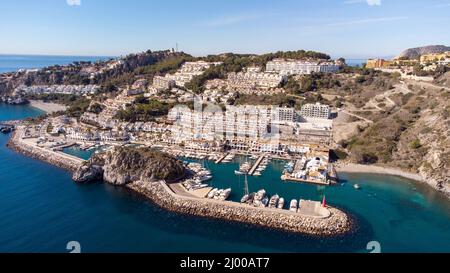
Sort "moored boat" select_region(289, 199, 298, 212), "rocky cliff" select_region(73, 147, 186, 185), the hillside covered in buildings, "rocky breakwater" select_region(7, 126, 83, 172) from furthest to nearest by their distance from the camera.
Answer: the hillside covered in buildings < "rocky breakwater" select_region(7, 126, 83, 172) < "rocky cliff" select_region(73, 147, 186, 185) < "moored boat" select_region(289, 199, 298, 212)

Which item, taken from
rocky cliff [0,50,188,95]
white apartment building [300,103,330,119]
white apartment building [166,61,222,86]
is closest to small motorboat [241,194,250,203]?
white apartment building [300,103,330,119]

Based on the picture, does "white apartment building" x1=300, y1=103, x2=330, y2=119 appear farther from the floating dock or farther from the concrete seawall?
the concrete seawall

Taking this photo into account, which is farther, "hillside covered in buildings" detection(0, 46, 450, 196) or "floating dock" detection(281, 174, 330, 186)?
Answer: "hillside covered in buildings" detection(0, 46, 450, 196)

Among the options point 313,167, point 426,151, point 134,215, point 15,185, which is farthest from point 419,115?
point 15,185

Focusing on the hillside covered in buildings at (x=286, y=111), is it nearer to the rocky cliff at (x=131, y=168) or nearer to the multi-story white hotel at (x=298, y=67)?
the multi-story white hotel at (x=298, y=67)

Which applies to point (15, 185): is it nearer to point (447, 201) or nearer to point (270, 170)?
point (270, 170)

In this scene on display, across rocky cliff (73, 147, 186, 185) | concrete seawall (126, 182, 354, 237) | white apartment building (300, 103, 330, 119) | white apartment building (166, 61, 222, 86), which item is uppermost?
white apartment building (166, 61, 222, 86)
